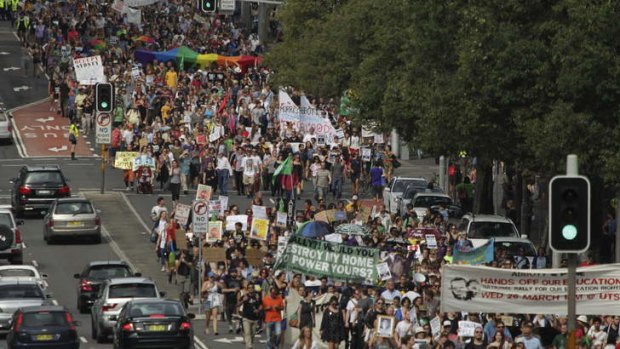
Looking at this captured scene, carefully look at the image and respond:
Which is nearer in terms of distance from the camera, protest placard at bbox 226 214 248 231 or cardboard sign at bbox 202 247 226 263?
cardboard sign at bbox 202 247 226 263

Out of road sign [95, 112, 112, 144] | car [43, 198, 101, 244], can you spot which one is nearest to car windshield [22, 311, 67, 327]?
car [43, 198, 101, 244]

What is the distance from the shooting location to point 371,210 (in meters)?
52.7

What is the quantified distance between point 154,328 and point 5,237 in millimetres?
14269

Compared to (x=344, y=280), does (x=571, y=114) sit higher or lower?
higher

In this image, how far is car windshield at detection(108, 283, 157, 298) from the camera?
41188mm

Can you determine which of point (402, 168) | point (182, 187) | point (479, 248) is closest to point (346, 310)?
point (479, 248)

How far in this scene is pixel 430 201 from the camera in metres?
54.9

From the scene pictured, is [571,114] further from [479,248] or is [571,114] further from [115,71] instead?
[115,71]

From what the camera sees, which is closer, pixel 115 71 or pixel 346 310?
pixel 346 310

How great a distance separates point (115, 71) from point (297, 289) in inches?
1715

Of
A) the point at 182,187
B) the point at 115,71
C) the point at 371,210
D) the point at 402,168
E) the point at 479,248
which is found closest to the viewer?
the point at 479,248

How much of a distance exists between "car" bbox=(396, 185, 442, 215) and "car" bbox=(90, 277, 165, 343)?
1559 cm

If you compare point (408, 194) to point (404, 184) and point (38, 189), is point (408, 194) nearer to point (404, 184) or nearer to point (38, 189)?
point (404, 184)

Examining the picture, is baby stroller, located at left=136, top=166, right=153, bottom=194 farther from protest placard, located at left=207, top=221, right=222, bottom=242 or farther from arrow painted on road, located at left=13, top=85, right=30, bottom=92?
arrow painted on road, located at left=13, top=85, right=30, bottom=92
